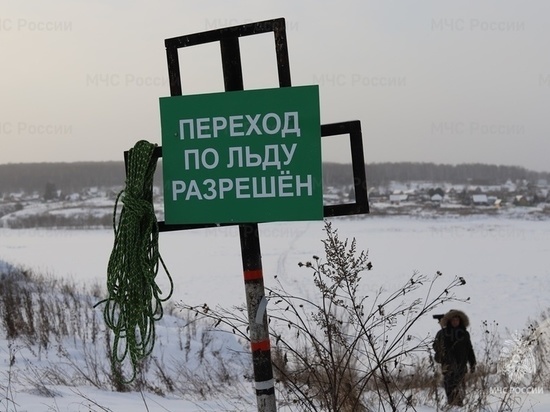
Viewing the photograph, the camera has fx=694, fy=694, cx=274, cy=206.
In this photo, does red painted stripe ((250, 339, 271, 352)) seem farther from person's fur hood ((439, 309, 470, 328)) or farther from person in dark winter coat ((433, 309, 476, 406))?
person's fur hood ((439, 309, 470, 328))

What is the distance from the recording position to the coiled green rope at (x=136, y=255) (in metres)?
3.19

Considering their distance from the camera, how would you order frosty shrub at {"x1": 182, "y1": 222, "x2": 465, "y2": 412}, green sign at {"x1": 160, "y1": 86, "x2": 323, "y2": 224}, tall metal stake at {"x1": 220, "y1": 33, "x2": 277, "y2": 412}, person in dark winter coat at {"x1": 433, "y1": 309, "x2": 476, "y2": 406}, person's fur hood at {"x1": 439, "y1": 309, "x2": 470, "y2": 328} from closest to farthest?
green sign at {"x1": 160, "y1": 86, "x2": 323, "y2": 224} → tall metal stake at {"x1": 220, "y1": 33, "x2": 277, "y2": 412} → frosty shrub at {"x1": 182, "y1": 222, "x2": 465, "y2": 412} → person in dark winter coat at {"x1": 433, "y1": 309, "x2": 476, "y2": 406} → person's fur hood at {"x1": 439, "y1": 309, "x2": 470, "y2": 328}

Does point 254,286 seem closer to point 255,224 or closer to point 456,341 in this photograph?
point 255,224

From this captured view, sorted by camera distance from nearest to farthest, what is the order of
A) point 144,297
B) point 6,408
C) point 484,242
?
point 144,297, point 6,408, point 484,242

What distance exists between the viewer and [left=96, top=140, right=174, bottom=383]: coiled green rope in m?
3.19

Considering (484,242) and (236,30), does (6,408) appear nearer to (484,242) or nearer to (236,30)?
(236,30)

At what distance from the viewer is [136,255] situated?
126 inches

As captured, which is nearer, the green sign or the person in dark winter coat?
the green sign

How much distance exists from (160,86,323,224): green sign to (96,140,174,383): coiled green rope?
115mm

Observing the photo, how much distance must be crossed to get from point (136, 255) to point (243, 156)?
0.68m

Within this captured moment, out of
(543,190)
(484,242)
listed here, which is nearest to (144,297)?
(484,242)

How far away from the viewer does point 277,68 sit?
3072 mm

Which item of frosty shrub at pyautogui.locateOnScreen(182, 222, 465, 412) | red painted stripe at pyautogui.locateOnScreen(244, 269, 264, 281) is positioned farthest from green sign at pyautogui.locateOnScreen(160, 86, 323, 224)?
frosty shrub at pyautogui.locateOnScreen(182, 222, 465, 412)

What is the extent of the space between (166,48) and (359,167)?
1074mm
